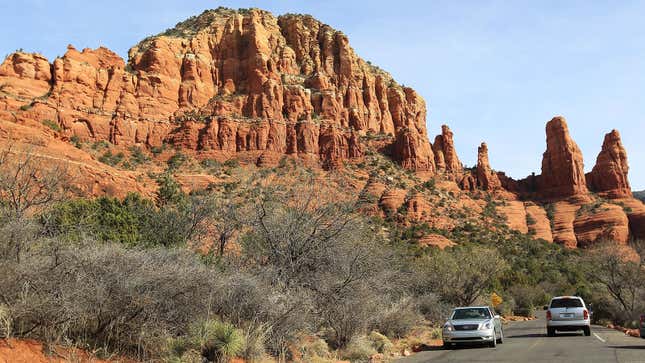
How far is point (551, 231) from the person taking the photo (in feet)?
289

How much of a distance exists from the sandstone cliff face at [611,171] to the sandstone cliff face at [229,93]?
30783mm

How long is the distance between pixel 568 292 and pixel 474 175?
159 ft

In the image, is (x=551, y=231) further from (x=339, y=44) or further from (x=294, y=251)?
(x=294, y=251)

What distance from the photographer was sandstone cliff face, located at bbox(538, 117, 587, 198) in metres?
98.9

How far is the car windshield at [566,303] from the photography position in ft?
76.6

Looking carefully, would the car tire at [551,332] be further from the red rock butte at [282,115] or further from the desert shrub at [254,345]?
the red rock butte at [282,115]

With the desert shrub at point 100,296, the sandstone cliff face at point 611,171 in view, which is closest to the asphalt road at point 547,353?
the desert shrub at point 100,296

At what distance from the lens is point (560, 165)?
332 feet

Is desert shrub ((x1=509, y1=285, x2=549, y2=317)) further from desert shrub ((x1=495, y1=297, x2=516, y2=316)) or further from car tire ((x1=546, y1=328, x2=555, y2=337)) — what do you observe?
car tire ((x1=546, y1=328, x2=555, y2=337))

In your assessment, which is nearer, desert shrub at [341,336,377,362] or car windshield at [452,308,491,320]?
desert shrub at [341,336,377,362]

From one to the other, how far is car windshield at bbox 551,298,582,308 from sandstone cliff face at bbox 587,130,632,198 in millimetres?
84600

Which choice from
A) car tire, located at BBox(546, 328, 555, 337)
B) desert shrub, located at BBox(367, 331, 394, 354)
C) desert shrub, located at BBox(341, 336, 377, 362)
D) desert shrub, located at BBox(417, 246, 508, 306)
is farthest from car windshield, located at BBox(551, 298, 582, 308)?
desert shrub, located at BBox(341, 336, 377, 362)

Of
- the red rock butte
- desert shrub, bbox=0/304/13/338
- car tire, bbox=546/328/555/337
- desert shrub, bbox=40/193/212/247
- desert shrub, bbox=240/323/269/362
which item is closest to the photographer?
desert shrub, bbox=0/304/13/338

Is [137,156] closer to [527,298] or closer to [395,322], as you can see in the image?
[527,298]
